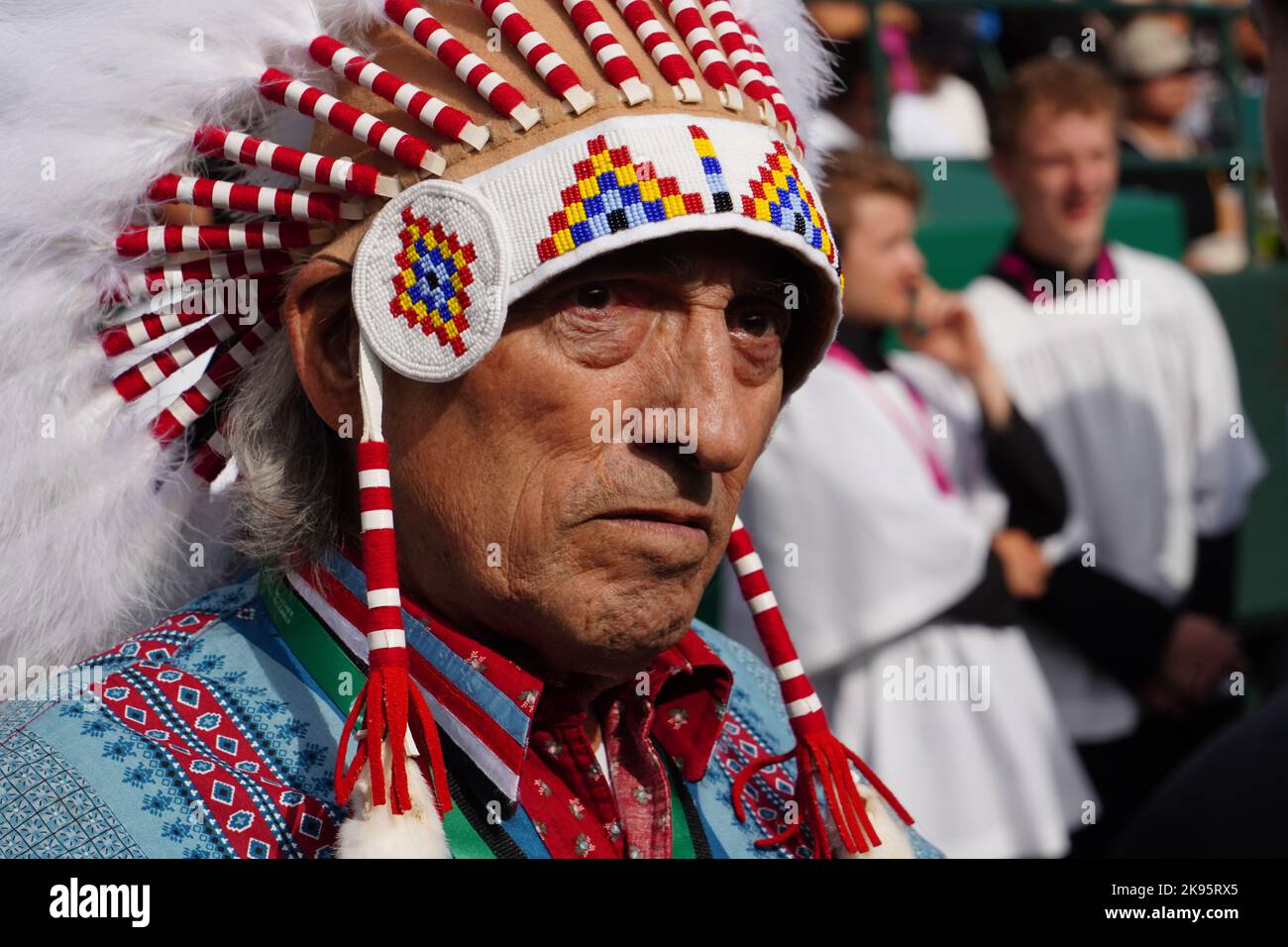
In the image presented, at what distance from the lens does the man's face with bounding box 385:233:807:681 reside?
6.64ft

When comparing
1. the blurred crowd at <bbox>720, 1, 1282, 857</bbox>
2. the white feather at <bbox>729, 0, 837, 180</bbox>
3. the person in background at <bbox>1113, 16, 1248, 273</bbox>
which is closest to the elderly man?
the white feather at <bbox>729, 0, 837, 180</bbox>

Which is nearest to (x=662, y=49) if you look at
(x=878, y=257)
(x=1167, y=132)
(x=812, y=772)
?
(x=812, y=772)

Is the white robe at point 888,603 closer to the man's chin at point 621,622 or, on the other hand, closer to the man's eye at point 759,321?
the man's eye at point 759,321

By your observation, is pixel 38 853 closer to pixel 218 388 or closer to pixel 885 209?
pixel 218 388

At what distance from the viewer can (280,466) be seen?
2213 mm

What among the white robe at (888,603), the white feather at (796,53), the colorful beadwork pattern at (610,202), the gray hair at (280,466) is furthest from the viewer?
the white robe at (888,603)

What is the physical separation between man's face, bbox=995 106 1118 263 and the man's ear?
13.6 ft

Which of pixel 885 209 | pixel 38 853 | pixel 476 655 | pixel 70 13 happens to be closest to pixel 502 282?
pixel 476 655

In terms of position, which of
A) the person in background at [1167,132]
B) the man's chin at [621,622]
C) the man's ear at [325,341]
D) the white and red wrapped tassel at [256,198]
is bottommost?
the man's chin at [621,622]

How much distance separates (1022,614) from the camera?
17.6ft

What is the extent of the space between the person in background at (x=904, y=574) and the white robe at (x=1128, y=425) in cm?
35

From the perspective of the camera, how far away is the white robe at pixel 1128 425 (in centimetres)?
564

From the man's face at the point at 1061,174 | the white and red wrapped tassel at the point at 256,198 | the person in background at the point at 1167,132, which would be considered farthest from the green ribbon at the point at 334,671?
the person in background at the point at 1167,132

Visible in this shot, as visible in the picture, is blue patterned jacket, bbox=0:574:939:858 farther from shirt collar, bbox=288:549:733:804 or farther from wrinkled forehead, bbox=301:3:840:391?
wrinkled forehead, bbox=301:3:840:391
